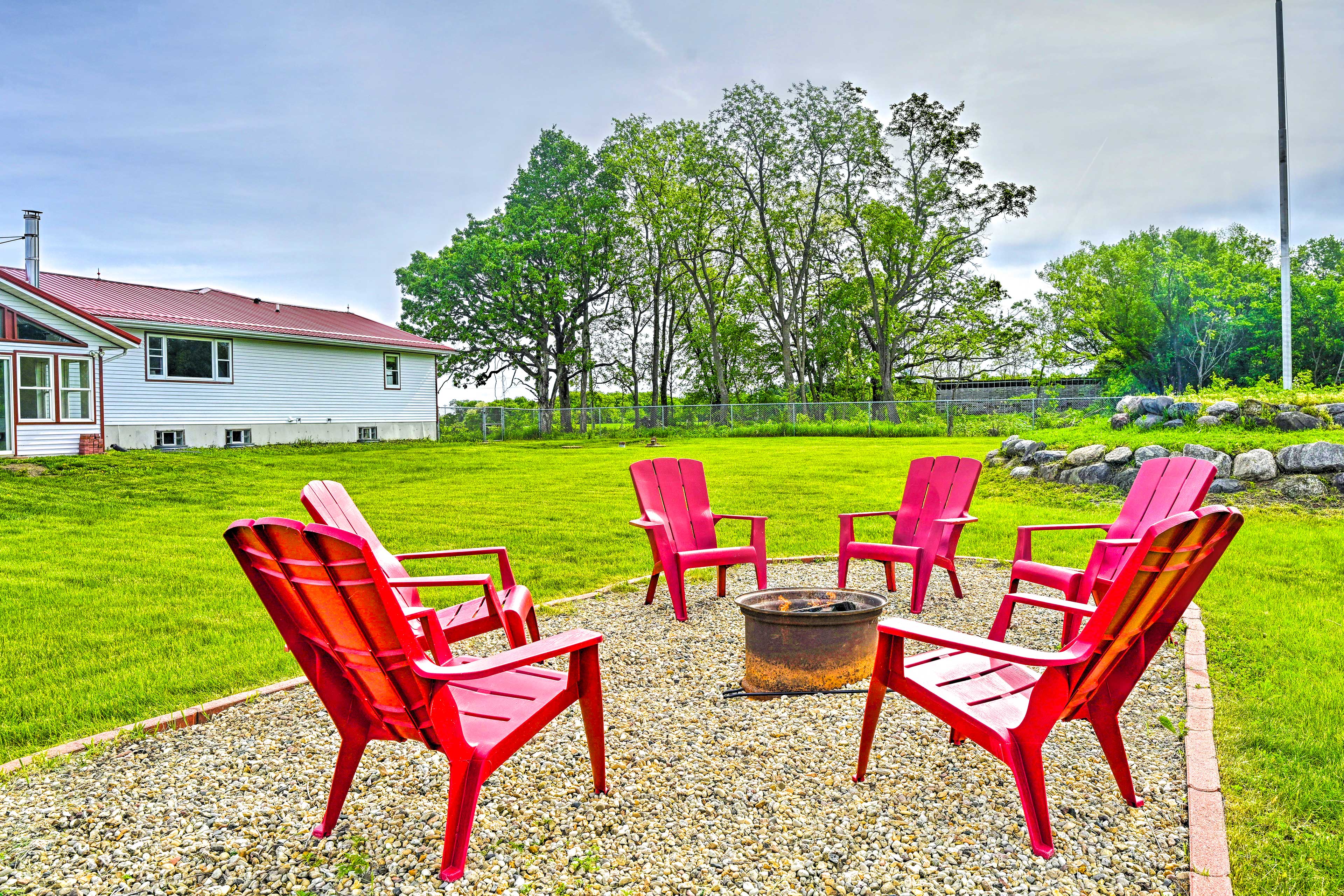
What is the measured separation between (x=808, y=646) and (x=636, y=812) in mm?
1268

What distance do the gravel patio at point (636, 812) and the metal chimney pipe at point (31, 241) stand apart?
21922 mm

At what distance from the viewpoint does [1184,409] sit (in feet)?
35.9

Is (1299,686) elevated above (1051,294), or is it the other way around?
(1051,294)

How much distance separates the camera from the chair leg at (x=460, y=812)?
2.23 metres

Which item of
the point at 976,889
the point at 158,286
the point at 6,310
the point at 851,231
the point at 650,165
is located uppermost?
the point at 650,165

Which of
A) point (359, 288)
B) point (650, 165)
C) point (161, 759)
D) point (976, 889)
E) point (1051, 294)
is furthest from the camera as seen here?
point (1051, 294)

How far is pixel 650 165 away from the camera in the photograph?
107ft

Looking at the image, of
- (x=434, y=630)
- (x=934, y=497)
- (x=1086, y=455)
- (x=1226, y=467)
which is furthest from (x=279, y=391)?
(x=1226, y=467)

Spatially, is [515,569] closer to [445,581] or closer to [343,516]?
[343,516]

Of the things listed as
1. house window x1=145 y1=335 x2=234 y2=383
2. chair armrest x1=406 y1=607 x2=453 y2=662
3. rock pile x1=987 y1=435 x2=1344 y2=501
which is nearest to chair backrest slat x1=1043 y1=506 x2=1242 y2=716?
chair armrest x1=406 y1=607 x2=453 y2=662

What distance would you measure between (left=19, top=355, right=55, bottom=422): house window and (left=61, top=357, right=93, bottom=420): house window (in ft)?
0.74

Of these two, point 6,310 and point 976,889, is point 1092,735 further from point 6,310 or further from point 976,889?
point 6,310

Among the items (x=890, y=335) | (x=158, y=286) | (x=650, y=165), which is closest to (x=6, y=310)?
(x=158, y=286)

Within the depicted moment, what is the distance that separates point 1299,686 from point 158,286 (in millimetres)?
27336
